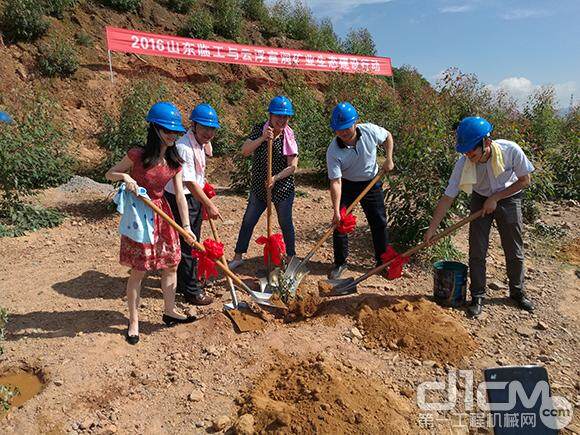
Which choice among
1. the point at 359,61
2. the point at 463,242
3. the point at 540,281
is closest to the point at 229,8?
the point at 359,61

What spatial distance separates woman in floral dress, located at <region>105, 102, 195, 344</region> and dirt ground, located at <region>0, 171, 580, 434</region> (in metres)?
0.40

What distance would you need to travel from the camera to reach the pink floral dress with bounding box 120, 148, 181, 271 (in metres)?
2.98

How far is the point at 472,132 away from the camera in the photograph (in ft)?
10.1

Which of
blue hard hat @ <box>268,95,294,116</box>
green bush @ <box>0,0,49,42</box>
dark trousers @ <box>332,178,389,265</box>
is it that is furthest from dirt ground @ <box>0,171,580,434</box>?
green bush @ <box>0,0,49,42</box>

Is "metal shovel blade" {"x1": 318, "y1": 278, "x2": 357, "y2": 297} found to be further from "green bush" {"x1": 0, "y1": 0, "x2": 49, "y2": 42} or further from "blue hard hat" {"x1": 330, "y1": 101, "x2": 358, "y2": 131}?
"green bush" {"x1": 0, "y1": 0, "x2": 49, "y2": 42}

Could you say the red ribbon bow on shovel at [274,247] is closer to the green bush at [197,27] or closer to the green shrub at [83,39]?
the green shrub at [83,39]

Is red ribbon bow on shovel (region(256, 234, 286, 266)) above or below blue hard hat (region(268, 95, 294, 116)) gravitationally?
below

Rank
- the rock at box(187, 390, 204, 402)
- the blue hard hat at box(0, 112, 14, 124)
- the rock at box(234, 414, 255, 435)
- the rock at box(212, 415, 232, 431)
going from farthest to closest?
the blue hard hat at box(0, 112, 14, 124), the rock at box(187, 390, 204, 402), the rock at box(212, 415, 232, 431), the rock at box(234, 414, 255, 435)

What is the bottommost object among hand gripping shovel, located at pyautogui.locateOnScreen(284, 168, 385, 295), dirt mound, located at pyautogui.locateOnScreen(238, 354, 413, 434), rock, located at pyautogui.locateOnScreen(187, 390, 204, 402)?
rock, located at pyautogui.locateOnScreen(187, 390, 204, 402)

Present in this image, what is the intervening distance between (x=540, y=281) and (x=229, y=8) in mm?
13307

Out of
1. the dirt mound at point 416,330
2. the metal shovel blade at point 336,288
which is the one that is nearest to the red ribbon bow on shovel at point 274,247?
the metal shovel blade at point 336,288

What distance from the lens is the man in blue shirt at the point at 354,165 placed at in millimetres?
3664

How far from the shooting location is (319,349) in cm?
310

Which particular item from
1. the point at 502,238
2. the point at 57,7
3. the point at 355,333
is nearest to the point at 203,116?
the point at 355,333
